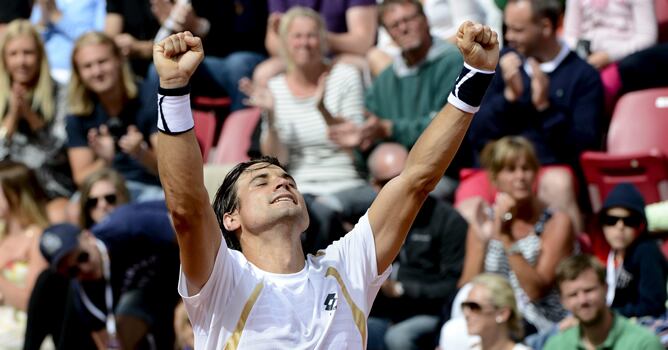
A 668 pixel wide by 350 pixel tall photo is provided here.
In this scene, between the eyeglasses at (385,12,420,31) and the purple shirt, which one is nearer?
the eyeglasses at (385,12,420,31)

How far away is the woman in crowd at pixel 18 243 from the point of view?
28.5 feet

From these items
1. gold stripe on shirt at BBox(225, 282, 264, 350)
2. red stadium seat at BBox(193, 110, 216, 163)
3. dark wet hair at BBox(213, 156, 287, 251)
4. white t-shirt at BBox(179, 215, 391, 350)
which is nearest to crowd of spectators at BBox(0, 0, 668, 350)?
red stadium seat at BBox(193, 110, 216, 163)

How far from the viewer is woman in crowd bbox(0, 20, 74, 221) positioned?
983 cm

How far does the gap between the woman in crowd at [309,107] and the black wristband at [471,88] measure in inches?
155

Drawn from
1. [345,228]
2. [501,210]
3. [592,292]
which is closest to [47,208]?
[345,228]

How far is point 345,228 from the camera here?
26.9 ft

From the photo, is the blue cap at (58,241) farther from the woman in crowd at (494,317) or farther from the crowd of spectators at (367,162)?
the woman in crowd at (494,317)

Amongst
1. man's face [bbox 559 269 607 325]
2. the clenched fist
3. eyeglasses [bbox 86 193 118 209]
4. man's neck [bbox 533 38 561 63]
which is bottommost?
eyeglasses [bbox 86 193 118 209]

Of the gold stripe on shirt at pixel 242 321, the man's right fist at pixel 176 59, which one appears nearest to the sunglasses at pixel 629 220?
the gold stripe on shirt at pixel 242 321

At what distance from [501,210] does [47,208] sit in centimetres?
334

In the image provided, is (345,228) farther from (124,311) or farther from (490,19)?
(490,19)

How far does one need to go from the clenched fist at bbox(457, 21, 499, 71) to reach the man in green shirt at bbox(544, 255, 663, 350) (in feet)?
8.57

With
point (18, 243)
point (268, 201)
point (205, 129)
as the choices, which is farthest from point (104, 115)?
point (268, 201)

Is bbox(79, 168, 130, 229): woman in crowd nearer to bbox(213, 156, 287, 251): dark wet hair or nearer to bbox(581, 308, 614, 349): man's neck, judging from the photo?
bbox(581, 308, 614, 349): man's neck
